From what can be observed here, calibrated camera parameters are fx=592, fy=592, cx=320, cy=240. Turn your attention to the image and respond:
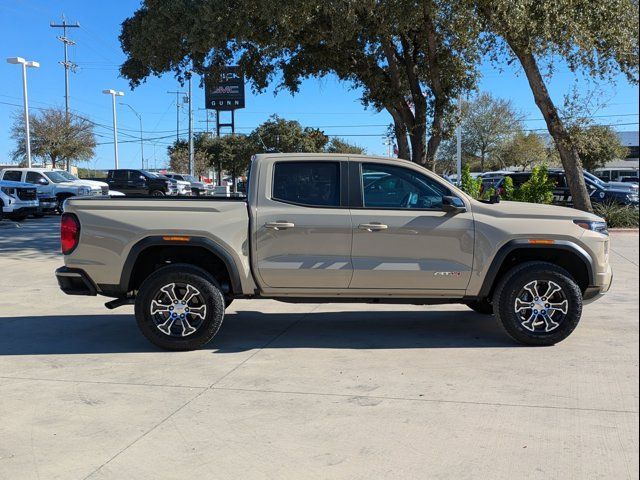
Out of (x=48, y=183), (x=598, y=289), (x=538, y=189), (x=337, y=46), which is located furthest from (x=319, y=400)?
(x=48, y=183)

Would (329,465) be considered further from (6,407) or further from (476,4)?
(476,4)

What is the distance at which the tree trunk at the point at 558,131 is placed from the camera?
16719 millimetres

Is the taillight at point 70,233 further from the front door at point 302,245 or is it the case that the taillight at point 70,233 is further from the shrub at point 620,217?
the shrub at point 620,217

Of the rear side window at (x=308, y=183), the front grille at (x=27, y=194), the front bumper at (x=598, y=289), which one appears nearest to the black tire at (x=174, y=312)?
the rear side window at (x=308, y=183)

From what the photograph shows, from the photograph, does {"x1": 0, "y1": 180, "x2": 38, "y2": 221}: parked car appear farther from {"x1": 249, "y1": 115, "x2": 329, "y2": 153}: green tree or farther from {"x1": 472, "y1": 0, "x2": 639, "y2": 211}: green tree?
{"x1": 249, "y1": 115, "x2": 329, "y2": 153}: green tree

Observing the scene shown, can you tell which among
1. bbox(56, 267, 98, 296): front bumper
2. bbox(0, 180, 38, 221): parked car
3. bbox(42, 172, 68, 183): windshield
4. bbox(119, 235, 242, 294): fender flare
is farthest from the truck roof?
bbox(42, 172, 68, 183): windshield

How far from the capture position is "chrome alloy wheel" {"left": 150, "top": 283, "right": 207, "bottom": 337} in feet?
19.2

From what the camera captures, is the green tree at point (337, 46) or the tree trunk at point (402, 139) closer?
the green tree at point (337, 46)

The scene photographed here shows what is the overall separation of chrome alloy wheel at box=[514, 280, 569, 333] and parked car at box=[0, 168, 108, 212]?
21630 millimetres

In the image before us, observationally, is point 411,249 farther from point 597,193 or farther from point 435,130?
point 597,193

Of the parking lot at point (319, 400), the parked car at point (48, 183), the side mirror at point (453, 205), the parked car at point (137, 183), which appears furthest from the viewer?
the parked car at point (137, 183)

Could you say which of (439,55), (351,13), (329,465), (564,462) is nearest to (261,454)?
(329,465)

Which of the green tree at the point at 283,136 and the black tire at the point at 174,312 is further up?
the green tree at the point at 283,136

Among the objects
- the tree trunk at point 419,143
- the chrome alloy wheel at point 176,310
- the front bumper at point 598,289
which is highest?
the tree trunk at point 419,143
